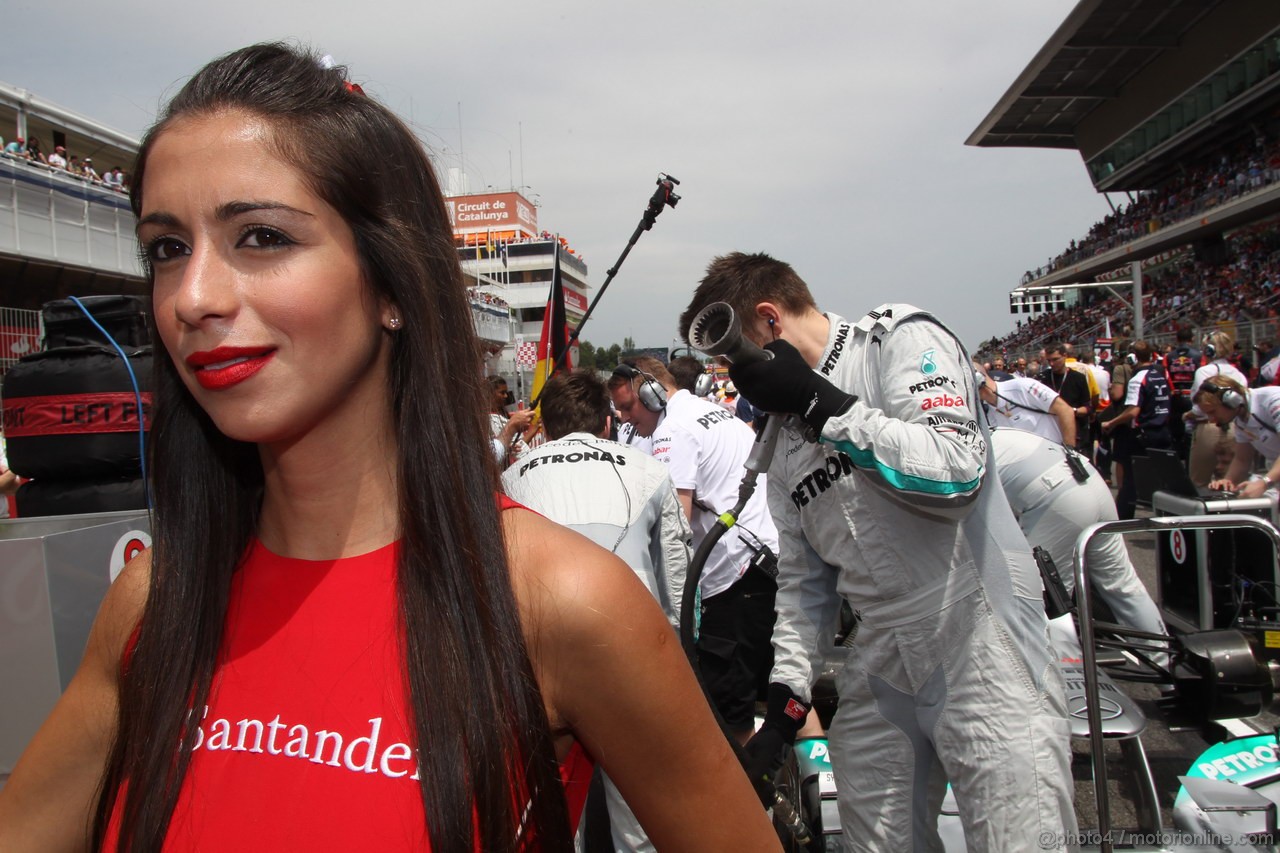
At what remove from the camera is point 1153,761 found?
12.6 feet

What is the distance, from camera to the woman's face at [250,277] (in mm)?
982

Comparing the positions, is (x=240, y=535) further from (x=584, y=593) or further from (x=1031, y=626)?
(x=1031, y=626)

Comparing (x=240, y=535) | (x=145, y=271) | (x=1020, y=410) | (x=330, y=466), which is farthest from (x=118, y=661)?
(x=1020, y=410)

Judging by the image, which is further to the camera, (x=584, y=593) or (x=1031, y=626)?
(x=1031, y=626)

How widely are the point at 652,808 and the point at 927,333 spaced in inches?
64.1

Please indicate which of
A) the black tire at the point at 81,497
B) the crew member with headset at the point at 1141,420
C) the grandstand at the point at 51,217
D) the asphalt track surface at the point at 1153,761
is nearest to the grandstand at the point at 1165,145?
the crew member with headset at the point at 1141,420

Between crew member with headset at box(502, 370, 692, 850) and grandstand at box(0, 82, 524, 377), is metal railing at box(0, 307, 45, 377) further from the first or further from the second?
crew member with headset at box(502, 370, 692, 850)

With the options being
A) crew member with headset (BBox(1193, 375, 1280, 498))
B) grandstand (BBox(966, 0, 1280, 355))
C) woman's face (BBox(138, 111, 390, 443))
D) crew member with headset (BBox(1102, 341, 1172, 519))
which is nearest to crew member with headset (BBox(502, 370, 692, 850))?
woman's face (BBox(138, 111, 390, 443))

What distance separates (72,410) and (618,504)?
185 cm

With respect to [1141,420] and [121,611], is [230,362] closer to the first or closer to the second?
[121,611]

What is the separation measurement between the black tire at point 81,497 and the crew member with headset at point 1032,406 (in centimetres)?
638

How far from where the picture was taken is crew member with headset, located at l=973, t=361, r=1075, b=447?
23.6 feet

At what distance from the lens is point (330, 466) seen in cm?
109

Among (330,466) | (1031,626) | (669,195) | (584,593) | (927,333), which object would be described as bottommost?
(1031,626)
